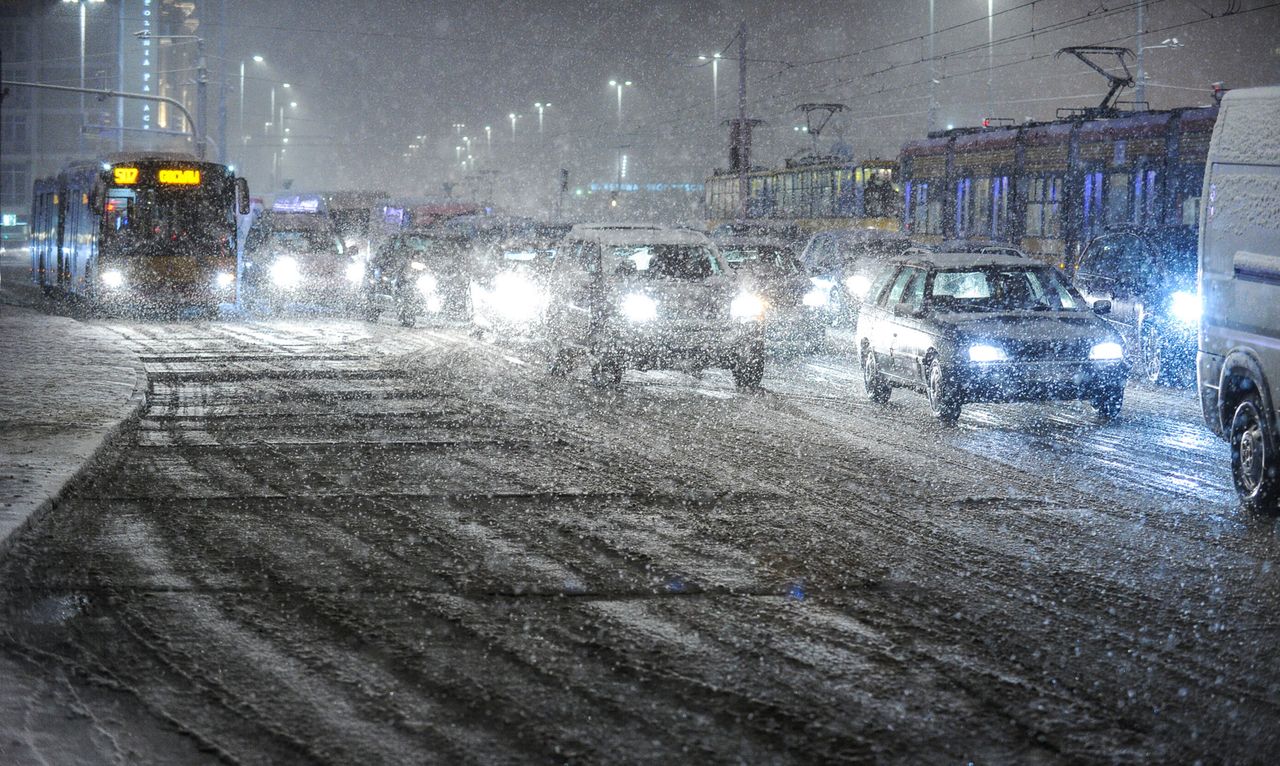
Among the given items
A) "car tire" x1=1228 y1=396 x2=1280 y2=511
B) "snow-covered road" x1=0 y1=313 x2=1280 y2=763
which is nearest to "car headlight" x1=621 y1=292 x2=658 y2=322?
"snow-covered road" x1=0 y1=313 x2=1280 y2=763

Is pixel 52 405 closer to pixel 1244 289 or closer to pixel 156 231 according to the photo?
pixel 1244 289

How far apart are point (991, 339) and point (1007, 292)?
4.26ft

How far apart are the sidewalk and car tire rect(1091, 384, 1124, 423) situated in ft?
28.3

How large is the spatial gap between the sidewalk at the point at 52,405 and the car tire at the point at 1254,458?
23.1ft

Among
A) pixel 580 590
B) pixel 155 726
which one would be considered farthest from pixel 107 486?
pixel 155 726

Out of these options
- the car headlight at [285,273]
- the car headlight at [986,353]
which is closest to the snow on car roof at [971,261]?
the car headlight at [986,353]

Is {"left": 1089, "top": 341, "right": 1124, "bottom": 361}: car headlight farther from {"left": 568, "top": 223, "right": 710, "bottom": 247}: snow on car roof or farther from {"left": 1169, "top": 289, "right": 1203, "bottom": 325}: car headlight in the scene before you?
{"left": 568, "top": 223, "right": 710, "bottom": 247}: snow on car roof

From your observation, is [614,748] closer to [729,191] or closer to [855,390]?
[855,390]

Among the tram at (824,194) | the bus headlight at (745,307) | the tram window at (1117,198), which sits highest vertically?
the tram at (824,194)

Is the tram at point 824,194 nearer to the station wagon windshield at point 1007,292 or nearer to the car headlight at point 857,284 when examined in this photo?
the car headlight at point 857,284

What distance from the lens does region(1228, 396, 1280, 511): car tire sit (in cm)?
833

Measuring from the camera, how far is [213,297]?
30047 millimetres

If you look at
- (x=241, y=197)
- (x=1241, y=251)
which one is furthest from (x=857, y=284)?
(x=1241, y=251)

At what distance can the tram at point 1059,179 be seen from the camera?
79.8 feet
